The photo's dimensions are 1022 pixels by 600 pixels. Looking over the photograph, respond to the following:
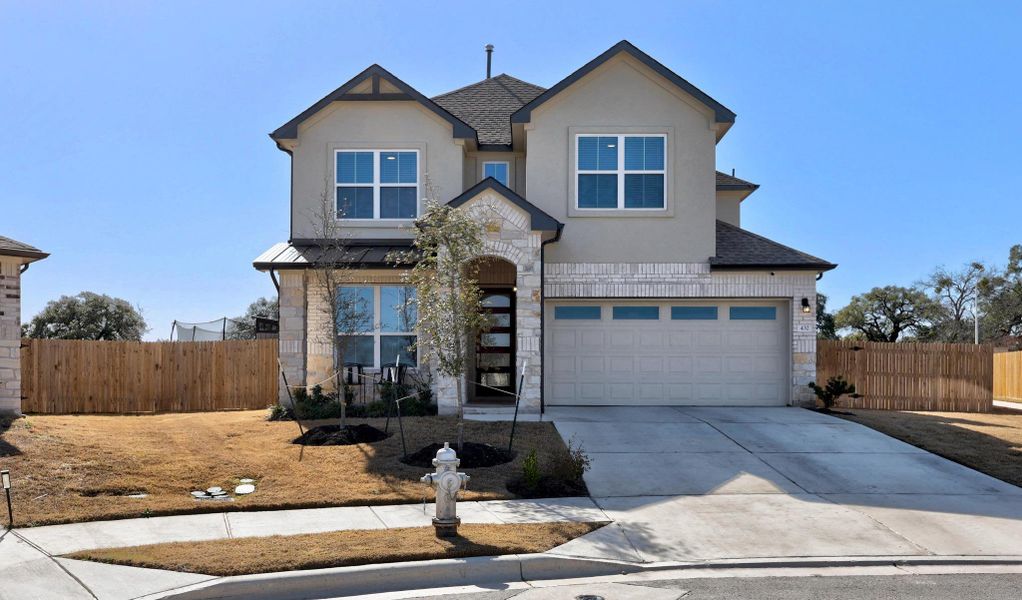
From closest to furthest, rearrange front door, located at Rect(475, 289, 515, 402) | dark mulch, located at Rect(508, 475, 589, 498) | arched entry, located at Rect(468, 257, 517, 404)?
dark mulch, located at Rect(508, 475, 589, 498) → arched entry, located at Rect(468, 257, 517, 404) → front door, located at Rect(475, 289, 515, 402)

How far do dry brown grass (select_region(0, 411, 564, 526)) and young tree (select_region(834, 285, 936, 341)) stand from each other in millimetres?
40264

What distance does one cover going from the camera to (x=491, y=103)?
2127 centimetres

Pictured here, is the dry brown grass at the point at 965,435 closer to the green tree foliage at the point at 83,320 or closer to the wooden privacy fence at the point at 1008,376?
the wooden privacy fence at the point at 1008,376

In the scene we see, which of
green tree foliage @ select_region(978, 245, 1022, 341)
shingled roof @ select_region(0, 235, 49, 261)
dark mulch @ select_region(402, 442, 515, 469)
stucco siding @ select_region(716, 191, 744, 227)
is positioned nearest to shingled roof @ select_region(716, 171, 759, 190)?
stucco siding @ select_region(716, 191, 744, 227)

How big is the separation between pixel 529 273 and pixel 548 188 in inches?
106

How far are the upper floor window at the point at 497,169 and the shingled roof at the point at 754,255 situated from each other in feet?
16.3

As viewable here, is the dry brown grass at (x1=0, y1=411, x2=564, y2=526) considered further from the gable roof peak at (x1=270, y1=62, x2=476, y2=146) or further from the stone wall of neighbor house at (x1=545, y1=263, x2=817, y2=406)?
the gable roof peak at (x1=270, y1=62, x2=476, y2=146)

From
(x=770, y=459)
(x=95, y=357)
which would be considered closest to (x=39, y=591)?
(x=770, y=459)

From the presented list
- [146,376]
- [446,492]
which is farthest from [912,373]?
[146,376]

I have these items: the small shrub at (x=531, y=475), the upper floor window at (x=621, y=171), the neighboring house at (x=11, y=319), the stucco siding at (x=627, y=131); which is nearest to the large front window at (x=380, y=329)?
the stucco siding at (x=627, y=131)

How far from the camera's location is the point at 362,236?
18.4 metres

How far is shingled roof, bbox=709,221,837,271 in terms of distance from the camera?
17.7 meters

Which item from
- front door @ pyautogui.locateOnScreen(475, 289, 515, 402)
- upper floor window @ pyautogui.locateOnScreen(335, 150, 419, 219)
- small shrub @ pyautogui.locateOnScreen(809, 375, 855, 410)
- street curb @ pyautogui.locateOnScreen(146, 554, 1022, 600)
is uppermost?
upper floor window @ pyautogui.locateOnScreen(335, 150, 419, 219)

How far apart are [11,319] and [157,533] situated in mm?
8501
